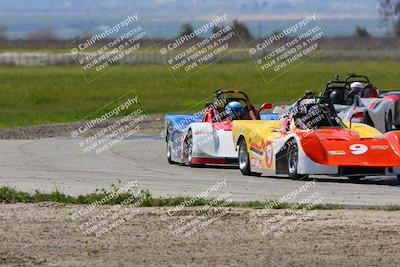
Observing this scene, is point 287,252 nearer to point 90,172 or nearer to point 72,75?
point 90,172

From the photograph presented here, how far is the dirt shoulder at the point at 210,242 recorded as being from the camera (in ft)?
40.4

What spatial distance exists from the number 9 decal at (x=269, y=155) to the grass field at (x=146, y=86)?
62.5 feet

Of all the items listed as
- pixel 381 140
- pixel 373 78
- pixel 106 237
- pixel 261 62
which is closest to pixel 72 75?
pixel 261 62

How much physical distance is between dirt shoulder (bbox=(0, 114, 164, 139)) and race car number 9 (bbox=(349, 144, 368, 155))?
1411 cm


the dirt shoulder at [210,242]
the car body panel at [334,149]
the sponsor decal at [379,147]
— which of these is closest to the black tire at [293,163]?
the car body panel at [334,149]

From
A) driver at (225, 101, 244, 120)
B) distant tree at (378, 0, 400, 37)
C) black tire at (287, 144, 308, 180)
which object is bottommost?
distant tree at (378, 0, 400, 37)

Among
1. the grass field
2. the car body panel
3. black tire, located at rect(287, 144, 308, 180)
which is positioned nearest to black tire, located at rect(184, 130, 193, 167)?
the car body panel

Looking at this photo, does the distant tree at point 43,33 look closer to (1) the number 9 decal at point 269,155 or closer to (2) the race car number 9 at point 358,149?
(1) the number 9 decal at point 269,155

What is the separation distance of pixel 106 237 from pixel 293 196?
445 cm

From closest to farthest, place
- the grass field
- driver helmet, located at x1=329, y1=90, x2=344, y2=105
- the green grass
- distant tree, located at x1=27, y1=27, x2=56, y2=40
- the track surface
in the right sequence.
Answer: the green grass, the track surface, driver helmet, located at x1=329, y1=90, x2=344, y2=105, the grass field, distant tree, located at x1=27, y1=27, x2=56, y2=40

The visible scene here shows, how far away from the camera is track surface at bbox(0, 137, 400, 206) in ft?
59.8

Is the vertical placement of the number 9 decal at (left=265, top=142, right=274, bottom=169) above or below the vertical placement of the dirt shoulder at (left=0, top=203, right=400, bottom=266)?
below

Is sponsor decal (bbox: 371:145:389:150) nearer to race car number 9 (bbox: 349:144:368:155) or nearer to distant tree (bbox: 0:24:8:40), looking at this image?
race car number 9 (bbox: 349:144:368:155)

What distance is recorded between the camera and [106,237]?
45.2 feet
